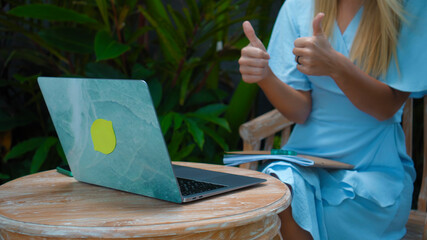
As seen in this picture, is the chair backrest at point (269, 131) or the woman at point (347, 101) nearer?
the woman at point (347, 101)

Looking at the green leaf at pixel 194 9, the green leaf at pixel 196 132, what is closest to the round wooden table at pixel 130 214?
the green leaf at pixel 196 132

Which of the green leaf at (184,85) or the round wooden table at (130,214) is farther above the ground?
the round wooden table at (130,214)

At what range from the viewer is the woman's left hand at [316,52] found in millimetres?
909

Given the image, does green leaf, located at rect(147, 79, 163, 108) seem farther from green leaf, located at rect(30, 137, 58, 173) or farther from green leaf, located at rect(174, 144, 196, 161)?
green leaf, located at rect(30, 137, 58, 173)

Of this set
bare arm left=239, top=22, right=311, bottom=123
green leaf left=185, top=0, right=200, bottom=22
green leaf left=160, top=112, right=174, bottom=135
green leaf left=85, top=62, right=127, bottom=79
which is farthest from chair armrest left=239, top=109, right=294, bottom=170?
green leaf left=85, top=62, right=127, bottom=79

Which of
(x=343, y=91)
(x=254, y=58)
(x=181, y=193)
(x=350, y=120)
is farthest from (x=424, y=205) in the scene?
(x=181, y=193)

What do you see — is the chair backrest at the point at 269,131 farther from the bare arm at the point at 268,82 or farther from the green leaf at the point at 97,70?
the green leaf at the point at 97,70

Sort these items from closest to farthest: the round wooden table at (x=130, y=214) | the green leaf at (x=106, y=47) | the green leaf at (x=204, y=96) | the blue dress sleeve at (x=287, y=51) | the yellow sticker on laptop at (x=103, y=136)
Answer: the round wooden table at (x=130, y=214) < the yellow sticker on laptop at (x=103, y=136) < the blue dress sleeve at (x=287, y=51) < the green leaf at (x=106, y=47) < the green leaf at (x=204, y=96)

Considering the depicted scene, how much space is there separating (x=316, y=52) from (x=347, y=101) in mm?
258

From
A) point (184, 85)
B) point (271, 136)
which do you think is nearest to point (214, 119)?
point (184, 85)

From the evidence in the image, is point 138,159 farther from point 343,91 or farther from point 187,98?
point 187,98

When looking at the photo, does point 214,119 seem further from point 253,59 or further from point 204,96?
point 253,59

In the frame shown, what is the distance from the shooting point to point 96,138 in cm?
67

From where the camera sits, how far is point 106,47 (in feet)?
4.87
